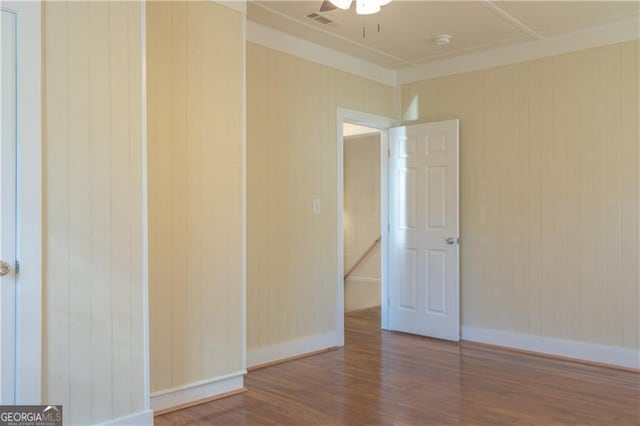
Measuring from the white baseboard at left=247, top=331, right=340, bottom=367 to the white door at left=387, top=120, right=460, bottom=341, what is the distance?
918 millimetres

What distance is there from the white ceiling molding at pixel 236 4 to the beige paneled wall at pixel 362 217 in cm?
388

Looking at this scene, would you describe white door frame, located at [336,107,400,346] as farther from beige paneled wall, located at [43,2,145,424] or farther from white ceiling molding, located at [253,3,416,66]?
beige paneled wall, located at [43,2,145,424]

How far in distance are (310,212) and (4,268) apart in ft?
8.39

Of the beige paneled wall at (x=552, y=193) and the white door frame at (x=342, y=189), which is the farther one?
the white door frame at (x=342, y=189)

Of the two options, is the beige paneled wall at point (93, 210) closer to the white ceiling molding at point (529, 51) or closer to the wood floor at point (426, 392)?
the wood floor at point (426, 392)

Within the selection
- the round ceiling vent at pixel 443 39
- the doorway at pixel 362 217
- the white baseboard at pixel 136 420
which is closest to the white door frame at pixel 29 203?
the white baseboard at pixel 136 420

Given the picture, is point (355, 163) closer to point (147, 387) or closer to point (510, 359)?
point (510, 359)

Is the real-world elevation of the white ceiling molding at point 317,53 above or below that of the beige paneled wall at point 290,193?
above

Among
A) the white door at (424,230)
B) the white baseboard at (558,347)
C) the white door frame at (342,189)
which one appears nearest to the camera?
the white baseboard at (558,347)

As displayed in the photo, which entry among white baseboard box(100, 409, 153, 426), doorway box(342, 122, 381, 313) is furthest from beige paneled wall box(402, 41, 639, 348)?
white baseboard box(100, 409, 153, 426)

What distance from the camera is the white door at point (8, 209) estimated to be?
2.22 metres

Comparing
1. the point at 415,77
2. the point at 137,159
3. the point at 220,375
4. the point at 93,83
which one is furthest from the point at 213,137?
the point at 415,77

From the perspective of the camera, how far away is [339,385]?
349 cm

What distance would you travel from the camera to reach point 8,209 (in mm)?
2232
